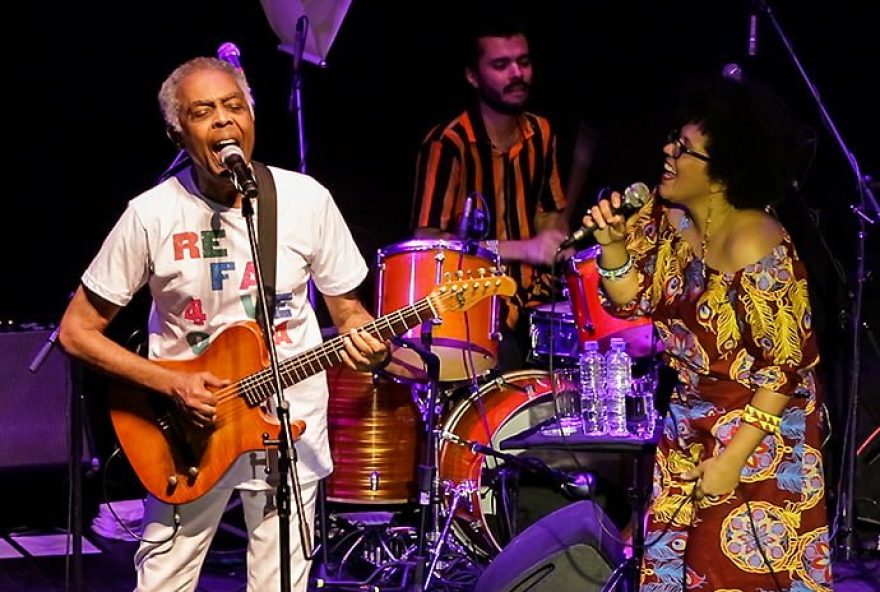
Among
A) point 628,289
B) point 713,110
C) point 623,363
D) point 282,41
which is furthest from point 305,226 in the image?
point 282,41

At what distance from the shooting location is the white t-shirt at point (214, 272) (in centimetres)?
428

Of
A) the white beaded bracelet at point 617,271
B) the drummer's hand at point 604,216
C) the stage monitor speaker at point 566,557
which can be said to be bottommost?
the stage monitor speaker at point 566,557

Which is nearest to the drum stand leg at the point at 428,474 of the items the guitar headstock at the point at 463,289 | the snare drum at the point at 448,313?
the snare drum at the point at 448,313

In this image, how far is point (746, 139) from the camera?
4176mm

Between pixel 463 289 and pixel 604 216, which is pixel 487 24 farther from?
pixel 604 216

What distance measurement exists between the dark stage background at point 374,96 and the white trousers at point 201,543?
291 cm

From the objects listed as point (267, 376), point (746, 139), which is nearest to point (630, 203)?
point (746, 139)

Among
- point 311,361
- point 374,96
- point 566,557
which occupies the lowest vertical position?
point 566,557

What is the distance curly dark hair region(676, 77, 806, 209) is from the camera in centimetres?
414

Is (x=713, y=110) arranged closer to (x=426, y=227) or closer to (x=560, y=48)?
(x=426, y=227)

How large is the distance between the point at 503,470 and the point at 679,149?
272cm

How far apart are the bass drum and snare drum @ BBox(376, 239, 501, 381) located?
24cm

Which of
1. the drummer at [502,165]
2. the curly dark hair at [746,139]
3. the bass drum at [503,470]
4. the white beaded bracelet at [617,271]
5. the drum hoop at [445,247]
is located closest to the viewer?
the curly dark hair at [746,139]

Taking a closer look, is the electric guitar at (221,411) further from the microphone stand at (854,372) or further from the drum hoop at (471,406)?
the microphone stand at (854,372)
